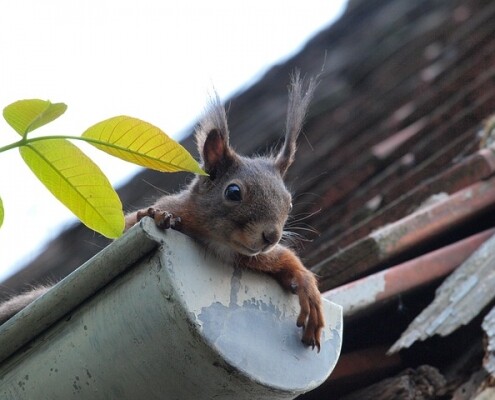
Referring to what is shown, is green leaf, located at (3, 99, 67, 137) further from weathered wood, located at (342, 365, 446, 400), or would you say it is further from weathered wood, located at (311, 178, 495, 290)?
weathered wood, located at (311, 178, 495, 290)

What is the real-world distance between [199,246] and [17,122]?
627 mm

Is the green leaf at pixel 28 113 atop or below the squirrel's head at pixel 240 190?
atop

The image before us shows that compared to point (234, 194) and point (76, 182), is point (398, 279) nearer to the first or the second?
point (234, 194)

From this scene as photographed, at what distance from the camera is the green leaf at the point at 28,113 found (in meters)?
1.10

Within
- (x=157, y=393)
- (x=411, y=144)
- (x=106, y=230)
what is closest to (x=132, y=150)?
(x=106, y=230)

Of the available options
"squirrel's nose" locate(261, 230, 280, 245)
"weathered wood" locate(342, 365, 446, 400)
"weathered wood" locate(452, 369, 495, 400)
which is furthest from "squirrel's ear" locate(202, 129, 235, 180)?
"weathered wood" locate(452, 369, 495, 400)

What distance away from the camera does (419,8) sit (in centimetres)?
586

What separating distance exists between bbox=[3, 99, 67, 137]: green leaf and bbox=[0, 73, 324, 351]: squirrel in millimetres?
774

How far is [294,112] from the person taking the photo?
2.32 metres

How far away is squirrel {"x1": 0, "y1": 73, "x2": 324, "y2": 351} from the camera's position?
201 centimetres

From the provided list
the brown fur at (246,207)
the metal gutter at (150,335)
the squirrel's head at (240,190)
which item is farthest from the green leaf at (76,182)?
the squirrel's head at (240,190)

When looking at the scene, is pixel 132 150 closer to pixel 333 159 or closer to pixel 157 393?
pixel 157 393

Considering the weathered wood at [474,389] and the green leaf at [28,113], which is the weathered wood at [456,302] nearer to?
the weathered wood at [474,389]

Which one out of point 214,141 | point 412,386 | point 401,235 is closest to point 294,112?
point 214,141
